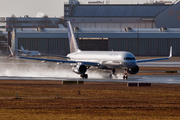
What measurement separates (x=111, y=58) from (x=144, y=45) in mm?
97888

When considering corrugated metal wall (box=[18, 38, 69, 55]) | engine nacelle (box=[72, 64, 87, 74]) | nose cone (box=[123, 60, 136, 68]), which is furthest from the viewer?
corrugated metal wall (box=[18, 38, 69, 55])

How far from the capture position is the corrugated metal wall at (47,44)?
148800 millimetres

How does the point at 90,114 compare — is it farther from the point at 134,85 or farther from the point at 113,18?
the point at 113,18

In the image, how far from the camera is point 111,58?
53.8m

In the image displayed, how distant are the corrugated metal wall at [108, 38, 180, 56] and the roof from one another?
148 feet

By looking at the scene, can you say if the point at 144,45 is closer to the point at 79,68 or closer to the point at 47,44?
the point at 47,44

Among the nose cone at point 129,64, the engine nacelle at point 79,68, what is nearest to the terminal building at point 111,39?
the engine nacelle at point 79,68

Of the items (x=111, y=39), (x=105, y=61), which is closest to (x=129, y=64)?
(x=105, y=61)

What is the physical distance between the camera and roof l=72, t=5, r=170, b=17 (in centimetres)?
19288

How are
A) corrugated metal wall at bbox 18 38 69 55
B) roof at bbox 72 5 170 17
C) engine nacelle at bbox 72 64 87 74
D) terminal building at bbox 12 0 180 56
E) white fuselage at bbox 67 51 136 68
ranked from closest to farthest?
white fuselage at bbox 67 51 136 68
engine nacelle at bbox 72 64 87 74
terminal building at bbox 12 0 180 56
corrugated metal wall at bbox 18 38 69 55
roof at bbox 72 5 170 17

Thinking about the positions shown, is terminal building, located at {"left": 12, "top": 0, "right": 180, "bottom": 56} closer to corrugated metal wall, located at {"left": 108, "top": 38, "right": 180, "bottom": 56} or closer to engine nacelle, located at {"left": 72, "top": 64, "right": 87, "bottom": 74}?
corrugated metal wall, located at {"left": 108, "top": 38, "right": 180, "bottom": 56}

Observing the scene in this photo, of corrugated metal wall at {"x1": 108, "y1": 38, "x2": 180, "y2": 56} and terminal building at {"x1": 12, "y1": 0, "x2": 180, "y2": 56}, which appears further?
corrugated metal wall at {"x1": 108, "y1": 38, "x2": 180, "y2": 56}

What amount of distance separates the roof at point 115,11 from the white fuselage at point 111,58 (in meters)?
134

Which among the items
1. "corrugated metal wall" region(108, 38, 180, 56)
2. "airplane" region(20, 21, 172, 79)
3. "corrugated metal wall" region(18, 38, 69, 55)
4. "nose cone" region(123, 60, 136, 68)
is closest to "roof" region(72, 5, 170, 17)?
"corrugated metal wall" region(108, 38, 180, 56)
